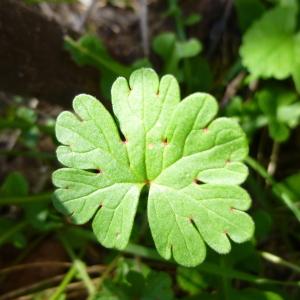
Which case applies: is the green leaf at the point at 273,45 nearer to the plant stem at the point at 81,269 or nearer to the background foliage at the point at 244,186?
the background foliage at the point at 244,186

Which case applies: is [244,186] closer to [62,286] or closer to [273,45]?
[273,45]

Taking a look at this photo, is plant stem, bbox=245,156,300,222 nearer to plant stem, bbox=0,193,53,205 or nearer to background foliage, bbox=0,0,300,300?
background foliage, bbox=0,0,300,300

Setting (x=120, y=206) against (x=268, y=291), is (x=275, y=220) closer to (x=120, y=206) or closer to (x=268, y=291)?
(x=268, y=291)

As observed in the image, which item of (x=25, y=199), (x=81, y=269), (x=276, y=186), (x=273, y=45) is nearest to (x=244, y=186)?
(x=276, y=186)

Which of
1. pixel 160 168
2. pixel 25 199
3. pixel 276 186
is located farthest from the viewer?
pixel 25 199

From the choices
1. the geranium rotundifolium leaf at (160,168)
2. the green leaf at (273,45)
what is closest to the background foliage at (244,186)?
the green leaf at (273,45)

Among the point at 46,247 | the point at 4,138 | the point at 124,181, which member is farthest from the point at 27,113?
the point at 124,181
